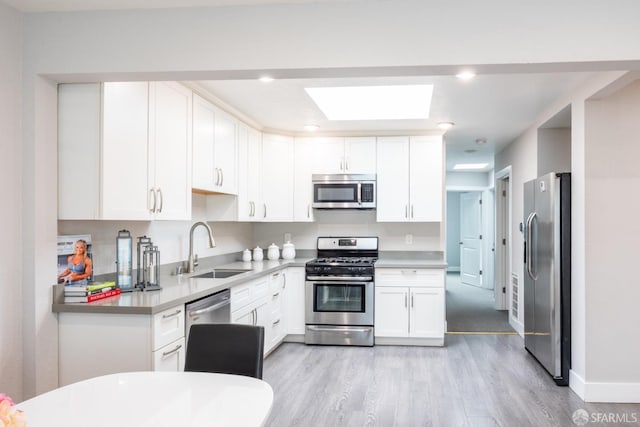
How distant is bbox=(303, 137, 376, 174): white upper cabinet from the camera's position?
5.25m

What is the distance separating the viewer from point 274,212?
5.17 metres

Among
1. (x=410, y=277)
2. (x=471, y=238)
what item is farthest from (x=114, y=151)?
(x=471, y=238)

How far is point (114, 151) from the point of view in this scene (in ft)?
8.36

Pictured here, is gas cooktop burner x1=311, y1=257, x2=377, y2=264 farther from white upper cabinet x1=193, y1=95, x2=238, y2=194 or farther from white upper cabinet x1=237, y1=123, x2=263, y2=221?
white upper cabinet x1=193, y1=95, x2=238, y2=194

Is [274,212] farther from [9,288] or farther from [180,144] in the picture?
[9,288]

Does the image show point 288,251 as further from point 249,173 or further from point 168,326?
point 168,326

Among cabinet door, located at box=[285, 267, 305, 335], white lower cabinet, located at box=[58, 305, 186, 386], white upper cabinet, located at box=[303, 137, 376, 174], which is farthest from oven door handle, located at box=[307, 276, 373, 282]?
white lower cabinet, located at box=[58, 305, 186, 386]

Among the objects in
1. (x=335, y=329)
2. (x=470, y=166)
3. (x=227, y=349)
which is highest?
(x=470, y=166)

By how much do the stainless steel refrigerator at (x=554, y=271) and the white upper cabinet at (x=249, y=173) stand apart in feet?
8.92

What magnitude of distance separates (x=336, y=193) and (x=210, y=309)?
254cm

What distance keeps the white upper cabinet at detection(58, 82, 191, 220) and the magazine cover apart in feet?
0.75

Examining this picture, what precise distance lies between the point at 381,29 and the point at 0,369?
8.07 feet

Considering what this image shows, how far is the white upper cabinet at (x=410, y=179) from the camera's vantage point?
16.9ft

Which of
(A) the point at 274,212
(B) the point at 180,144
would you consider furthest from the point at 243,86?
(A) the point at 274,212
